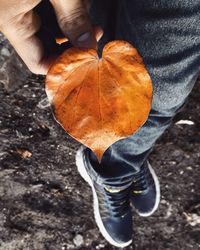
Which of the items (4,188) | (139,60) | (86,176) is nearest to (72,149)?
(86,176)

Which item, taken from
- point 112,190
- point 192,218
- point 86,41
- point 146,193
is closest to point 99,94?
point 86,41

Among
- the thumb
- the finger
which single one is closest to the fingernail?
the thumb

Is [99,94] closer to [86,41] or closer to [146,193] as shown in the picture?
[86,41]

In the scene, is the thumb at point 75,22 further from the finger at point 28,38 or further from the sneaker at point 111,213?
the sneaker at point 111,213

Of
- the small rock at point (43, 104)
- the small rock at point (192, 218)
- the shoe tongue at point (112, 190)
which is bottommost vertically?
the small rock at point (192, 218)

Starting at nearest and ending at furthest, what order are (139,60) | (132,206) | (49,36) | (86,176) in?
(139,60), (49,36), (86,176), (132,206)

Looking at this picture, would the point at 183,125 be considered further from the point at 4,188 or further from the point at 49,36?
the point at 49,36

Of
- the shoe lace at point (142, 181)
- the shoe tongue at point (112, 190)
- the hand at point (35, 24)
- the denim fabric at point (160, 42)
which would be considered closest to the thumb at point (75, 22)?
the hand at point (35, 24)
